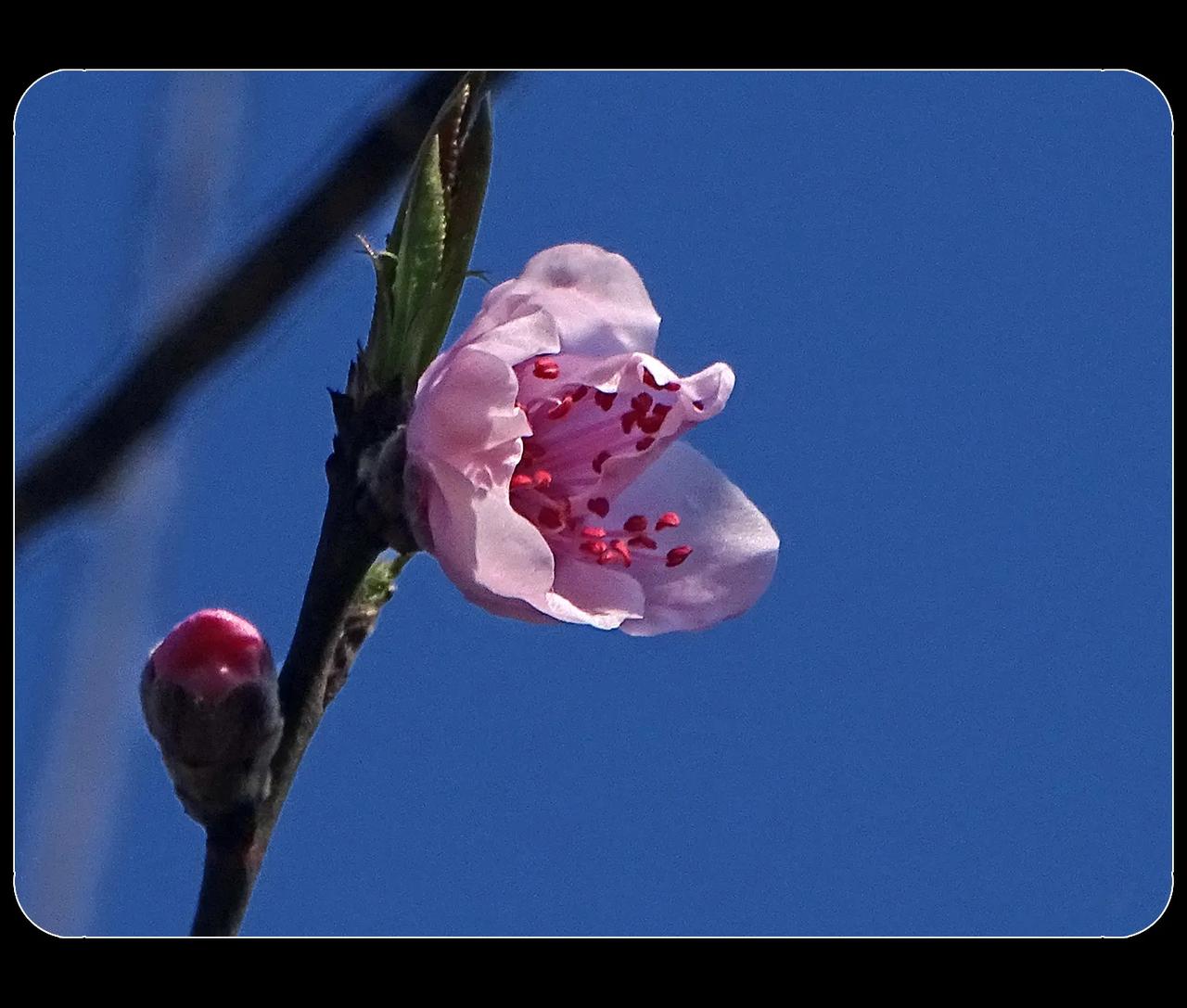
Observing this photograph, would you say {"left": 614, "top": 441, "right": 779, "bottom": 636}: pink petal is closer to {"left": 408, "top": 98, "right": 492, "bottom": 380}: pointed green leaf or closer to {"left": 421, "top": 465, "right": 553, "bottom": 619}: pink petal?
{"left": 421, "top": 465, "right": 553, "bottom": 619}: pink petal

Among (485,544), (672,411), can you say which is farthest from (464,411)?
(672,411)

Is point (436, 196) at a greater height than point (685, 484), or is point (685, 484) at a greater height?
point (436, 196)

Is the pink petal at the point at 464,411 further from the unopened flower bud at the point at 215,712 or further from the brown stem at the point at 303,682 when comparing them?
the unopened flower bud at the point at 215,712

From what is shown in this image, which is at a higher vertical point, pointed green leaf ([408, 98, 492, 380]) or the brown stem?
pointed green leaf ([408, 98, 492, 380])

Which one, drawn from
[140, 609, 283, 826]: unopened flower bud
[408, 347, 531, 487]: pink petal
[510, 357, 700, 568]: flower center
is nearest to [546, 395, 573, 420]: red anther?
[510, 357, 700, 568]: flower center
